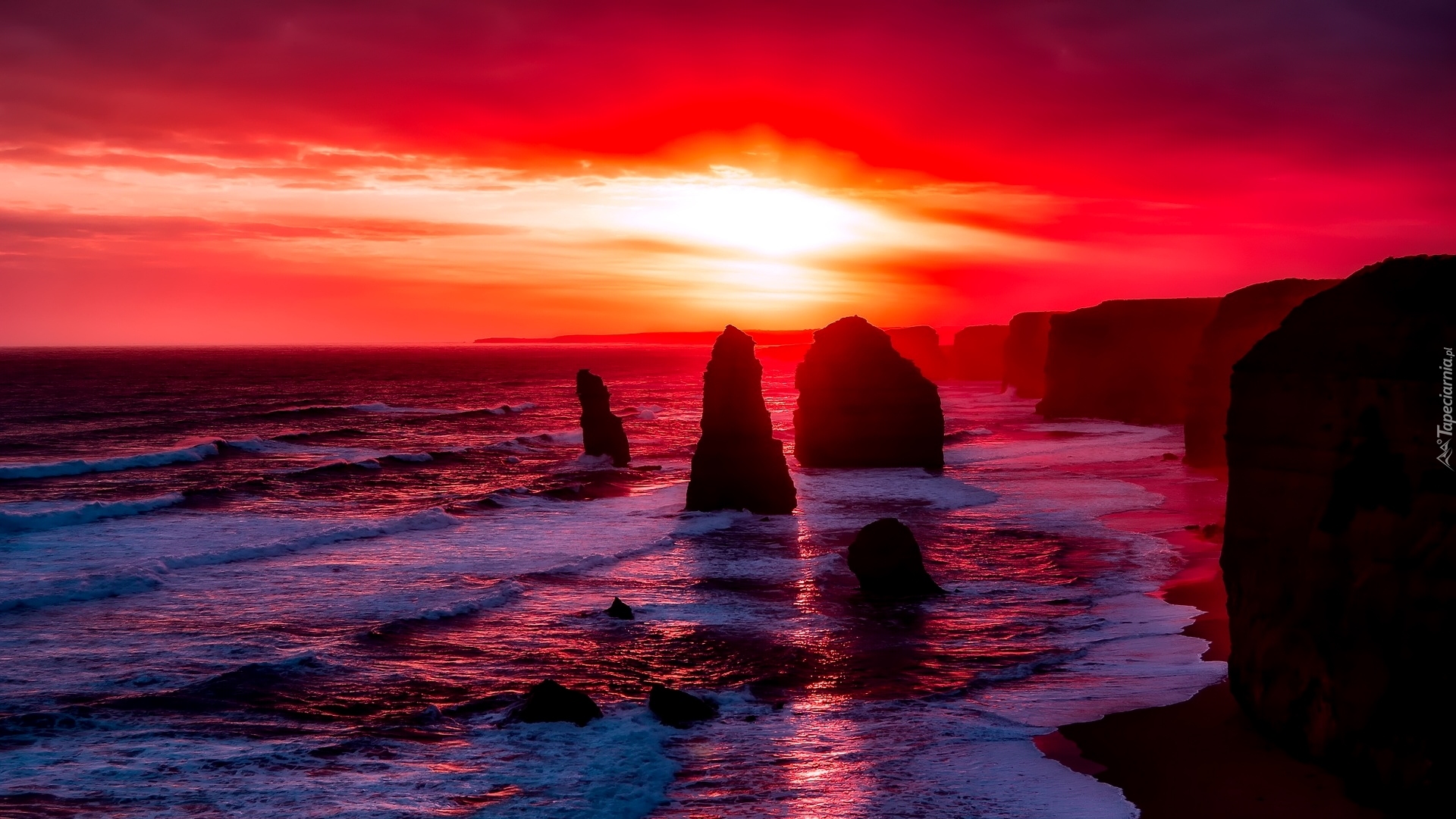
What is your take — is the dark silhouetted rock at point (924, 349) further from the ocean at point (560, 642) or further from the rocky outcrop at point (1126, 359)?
the ocean at point (560, 642)

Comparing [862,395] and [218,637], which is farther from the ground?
[862,395]

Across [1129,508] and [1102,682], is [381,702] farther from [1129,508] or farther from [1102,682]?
[1129,508]

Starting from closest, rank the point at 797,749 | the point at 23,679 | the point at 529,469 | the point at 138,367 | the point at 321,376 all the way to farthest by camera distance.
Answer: the point at 797,749 < the point at 23,679 < the point at 529,469 < the point at 321,376 < the point at 138,367

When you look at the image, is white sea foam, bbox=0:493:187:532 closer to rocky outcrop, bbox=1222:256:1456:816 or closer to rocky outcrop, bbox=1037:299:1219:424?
rocky outcrop, bbox=1222:256:1456:816

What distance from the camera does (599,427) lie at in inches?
2186

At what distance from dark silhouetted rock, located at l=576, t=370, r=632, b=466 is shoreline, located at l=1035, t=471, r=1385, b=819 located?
3925cm

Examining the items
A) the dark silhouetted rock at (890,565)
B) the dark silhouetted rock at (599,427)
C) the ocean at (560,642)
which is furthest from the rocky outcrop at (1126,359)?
the dark silhouetted rock at (890,565)

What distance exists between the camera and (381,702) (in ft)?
58.4

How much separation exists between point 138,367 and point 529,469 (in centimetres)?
16271

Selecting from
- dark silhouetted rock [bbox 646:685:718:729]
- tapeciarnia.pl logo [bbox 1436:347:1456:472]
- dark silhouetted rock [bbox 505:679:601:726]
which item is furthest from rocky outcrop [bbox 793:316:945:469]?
tapeciarnia.pl logo [bbox 1436:347:1456:472]

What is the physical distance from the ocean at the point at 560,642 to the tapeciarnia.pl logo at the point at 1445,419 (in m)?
5.36

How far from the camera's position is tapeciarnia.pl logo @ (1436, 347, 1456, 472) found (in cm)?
1107

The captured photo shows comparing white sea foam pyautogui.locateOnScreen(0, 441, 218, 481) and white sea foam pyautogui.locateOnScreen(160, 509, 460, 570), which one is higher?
white sea foam pyautogui.locateOnScreen(0, 441, 218, 481)

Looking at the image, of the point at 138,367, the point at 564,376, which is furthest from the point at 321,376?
the point at 138,367
